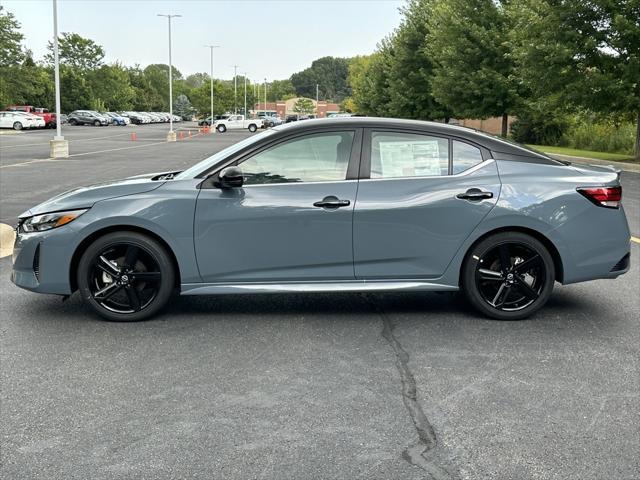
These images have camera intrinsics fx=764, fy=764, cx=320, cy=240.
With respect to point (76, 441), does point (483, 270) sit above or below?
above

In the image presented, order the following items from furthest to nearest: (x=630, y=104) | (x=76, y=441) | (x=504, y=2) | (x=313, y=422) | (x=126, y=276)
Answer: (x=504, y=2)
(x=630, y=104)
(x=126, y=276)
(x=313, y=422)
(x=76, y=441)

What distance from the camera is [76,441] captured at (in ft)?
12.2

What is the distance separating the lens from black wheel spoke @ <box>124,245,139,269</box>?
19.2 feet

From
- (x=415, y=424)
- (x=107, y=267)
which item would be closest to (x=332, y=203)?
(x=107, y=267)

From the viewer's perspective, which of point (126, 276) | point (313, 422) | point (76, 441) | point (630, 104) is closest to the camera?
point (76, 441)

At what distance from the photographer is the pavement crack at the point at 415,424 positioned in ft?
A: 11.3

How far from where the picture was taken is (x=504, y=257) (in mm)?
5996

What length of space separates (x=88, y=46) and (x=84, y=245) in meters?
110

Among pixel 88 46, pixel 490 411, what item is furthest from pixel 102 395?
pixel 88 46

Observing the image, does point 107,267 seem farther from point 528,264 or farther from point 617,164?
point 617,164

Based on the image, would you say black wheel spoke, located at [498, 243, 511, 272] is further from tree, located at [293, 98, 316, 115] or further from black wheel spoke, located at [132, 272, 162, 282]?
tree, located at [293, 98, 316, 115]

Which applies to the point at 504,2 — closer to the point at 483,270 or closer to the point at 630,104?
the point at 630,104

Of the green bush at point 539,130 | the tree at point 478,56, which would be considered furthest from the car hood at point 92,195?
the green bush at point 539,130

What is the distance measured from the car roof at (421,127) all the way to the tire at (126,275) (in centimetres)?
140
